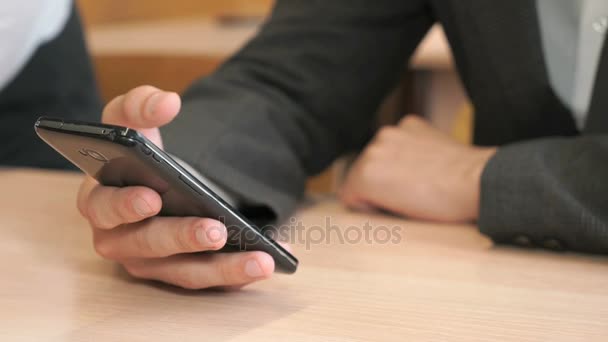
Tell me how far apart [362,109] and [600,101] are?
26 centimetres

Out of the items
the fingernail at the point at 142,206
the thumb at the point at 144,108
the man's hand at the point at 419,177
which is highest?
the thumb at the point at 144,108

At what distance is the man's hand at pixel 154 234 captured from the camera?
0.39m

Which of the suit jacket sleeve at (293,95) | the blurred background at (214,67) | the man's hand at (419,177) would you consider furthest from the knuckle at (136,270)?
the blurred background at (214,67)

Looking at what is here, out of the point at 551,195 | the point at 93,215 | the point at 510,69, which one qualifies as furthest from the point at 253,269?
the point at 510,69

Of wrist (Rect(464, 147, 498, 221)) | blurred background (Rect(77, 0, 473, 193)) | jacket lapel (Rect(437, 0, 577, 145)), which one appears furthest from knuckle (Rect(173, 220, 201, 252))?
blurred background (Rect(77, 0, 473, 193))

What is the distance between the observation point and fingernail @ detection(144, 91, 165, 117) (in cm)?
42

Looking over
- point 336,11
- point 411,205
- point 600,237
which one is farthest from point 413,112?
point 600,237

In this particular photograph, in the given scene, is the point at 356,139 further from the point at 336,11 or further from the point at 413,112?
the point at 413,112

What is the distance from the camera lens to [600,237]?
1.63 feet

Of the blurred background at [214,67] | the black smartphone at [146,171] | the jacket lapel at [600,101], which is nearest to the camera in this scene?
the black smartphone at [146,171]

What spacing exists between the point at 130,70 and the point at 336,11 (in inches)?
27.4

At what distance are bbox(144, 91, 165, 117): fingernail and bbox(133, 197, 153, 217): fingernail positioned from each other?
6 cm

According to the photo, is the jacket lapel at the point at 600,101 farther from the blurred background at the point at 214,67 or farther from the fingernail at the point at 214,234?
the blurred background at the point at 214,67

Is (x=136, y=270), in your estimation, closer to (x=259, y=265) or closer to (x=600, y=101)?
(x=259, y=265)
